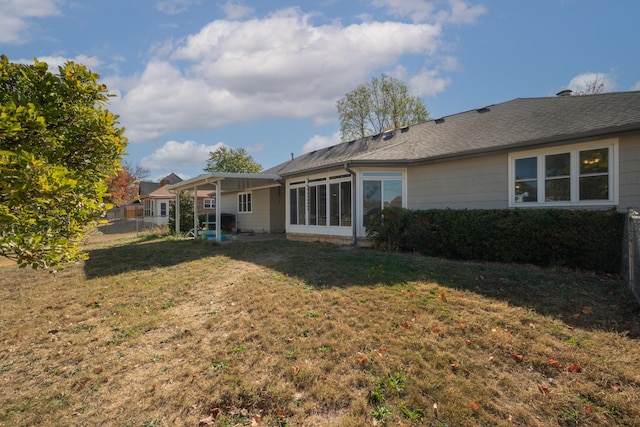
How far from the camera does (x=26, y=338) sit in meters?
5.01

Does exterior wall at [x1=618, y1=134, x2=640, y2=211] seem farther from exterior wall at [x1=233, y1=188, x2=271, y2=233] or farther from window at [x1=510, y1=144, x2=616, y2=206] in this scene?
exterior wall at [x1=233, y1=188, x2=271, y2=233]

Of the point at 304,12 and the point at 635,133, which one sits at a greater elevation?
the point at 304,12

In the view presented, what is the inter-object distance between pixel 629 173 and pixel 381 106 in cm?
2368

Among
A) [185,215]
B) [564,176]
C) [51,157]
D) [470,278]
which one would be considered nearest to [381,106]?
[185,215]

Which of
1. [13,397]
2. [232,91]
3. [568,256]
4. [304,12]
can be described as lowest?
[13,397]

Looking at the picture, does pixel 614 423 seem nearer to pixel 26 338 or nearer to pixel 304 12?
pixel 26 338

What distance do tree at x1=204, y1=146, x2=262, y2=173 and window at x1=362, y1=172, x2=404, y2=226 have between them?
33.5 meters

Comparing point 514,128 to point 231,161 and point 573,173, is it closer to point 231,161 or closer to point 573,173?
point 573,173

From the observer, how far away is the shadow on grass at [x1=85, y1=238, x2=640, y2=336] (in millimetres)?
4645

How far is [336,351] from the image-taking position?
154 inches

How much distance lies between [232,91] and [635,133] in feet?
74.9

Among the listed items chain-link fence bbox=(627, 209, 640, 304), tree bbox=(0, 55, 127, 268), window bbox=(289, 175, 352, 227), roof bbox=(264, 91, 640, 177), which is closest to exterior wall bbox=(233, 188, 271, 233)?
window bbox=(289, 175, 352, 227)

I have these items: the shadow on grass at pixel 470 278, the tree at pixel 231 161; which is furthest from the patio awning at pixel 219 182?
the tree at pixel 231 161

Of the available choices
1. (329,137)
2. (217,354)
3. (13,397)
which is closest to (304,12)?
(217,354)
